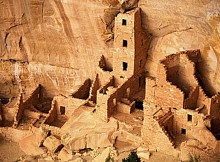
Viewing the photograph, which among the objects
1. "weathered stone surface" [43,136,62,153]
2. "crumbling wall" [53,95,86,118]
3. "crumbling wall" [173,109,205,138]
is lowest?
"weathered stone surface" [43,136,62,153]

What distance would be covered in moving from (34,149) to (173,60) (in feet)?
16.9

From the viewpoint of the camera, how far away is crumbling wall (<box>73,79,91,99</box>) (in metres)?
23.2

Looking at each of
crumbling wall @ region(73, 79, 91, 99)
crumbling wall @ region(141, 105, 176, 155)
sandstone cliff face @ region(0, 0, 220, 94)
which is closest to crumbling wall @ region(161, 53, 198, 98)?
sandstone cliff face @ region(0, 0, 220, 94)

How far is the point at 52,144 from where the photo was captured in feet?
72.5

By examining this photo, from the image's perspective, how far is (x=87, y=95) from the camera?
77.6 feet

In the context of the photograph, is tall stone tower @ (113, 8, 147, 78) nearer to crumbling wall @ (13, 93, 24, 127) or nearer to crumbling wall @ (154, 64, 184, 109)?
crumbling wall @ (154, 64, 184, 109)

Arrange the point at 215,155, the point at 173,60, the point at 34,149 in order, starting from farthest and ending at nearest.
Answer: the point at 34,149 < the point at 173,60 < the point at 215,155

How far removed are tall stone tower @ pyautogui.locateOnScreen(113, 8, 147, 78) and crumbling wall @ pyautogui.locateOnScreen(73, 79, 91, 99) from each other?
1.42m

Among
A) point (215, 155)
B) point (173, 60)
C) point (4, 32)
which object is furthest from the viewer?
point (4, 32)

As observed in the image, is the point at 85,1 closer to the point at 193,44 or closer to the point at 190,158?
the point at 193,44

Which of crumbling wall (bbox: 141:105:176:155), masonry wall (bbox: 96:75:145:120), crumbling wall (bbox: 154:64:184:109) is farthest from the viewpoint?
masonry wall (bbox: 96:75:145:120)

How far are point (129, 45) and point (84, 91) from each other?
99.3 inches

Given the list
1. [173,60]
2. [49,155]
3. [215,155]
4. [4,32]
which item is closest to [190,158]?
[215,155]

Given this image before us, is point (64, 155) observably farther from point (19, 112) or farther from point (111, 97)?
point (19, 112)
